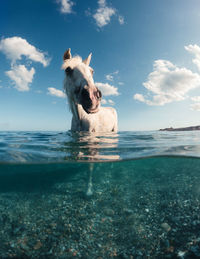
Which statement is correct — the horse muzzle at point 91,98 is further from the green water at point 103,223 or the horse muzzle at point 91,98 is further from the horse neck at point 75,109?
the green water at point 103,223

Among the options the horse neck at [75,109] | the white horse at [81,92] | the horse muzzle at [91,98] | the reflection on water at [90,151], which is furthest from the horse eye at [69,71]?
Result: the reflection on water at [90,151]

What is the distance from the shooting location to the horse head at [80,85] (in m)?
4.36

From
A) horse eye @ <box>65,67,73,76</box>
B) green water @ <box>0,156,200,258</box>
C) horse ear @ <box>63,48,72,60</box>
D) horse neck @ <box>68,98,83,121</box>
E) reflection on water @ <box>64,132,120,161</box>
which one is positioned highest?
horse ear @ <box>63,48,72,60</box>

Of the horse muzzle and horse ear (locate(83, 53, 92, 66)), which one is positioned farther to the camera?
horse ear (locate(83, 53, 92, 66))

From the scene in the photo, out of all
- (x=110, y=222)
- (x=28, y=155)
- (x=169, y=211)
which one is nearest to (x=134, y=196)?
(x=169, y=211)

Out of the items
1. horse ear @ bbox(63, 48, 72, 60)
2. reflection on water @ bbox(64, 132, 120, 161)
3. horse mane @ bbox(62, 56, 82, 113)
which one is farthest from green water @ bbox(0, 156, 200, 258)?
horse ear @ bbox(63, 48, 72, 60)

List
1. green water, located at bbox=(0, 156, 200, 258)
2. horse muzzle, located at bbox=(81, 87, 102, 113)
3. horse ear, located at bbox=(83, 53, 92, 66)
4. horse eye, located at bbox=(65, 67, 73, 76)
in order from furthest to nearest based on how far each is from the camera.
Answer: horse ear, located at bbox=(83, 53, 92, 66) → horse eye, located at bbox=(65, 67, 73, 76) → horse muzzle, located at bbox=(81, 87, 102, 113) → green water, located at bbox=(0, 156, 200, 258)

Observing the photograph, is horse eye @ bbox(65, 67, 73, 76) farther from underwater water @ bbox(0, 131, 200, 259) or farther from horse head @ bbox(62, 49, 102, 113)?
underwater water @ bbox(0, 131, 200, 259)

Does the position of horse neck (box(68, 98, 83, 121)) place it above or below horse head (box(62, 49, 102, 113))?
below

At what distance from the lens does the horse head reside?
4.36 metres

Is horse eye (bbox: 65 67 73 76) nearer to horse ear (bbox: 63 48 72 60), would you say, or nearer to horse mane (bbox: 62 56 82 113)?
horse mane (bbox: 62 56 82 113)

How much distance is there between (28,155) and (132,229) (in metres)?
3.03

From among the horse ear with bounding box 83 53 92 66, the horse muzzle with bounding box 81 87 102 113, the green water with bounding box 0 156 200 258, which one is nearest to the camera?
the green water with bounding box 0 156 200 258

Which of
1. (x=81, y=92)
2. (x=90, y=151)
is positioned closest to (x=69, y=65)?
(x=81, y=92)
